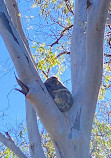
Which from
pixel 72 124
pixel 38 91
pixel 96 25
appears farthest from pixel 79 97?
pixel 96 25

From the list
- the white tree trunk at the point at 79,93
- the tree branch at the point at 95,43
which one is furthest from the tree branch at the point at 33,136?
the tree branch at the point at 95,43

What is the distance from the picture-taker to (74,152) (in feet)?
6.96

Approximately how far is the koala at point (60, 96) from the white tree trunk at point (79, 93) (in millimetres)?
49

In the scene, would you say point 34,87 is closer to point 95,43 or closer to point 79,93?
point 79,93

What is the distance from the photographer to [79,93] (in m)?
2.37

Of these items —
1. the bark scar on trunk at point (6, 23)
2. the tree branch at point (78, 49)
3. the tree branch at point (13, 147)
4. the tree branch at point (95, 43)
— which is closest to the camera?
the tree branch at point (95, 43)

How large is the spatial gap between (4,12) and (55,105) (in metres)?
0.91

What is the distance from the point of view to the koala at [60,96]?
2279 millimetres

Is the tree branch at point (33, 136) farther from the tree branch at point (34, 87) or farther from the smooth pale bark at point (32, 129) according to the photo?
the tree branch at point (34, 87)

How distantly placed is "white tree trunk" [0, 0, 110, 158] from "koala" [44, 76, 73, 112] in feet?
0.16

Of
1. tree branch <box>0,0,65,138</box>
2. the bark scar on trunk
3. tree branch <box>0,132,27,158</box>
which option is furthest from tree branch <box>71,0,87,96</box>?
tree branch <box>0,132,27,158</box>

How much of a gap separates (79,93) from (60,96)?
0.58ft

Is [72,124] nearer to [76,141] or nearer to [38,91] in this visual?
[76,141]

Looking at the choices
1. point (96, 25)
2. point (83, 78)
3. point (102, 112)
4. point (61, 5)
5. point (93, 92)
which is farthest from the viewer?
point (102, 112)
